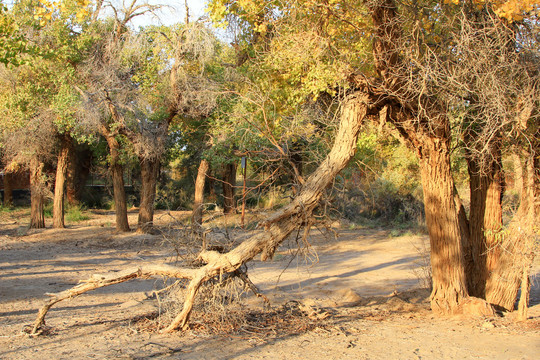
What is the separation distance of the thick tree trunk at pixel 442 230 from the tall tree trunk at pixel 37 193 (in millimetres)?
14850

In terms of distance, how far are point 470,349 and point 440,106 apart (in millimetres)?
3641

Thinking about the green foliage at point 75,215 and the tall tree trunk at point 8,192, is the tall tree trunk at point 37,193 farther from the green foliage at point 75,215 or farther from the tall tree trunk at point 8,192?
the tall tree trunk at point 8,192

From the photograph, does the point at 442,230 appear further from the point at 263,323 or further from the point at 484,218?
the point at 263,323

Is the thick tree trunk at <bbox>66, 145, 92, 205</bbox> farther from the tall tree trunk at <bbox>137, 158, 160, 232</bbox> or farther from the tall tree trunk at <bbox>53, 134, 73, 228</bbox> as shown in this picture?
the tall tree trunk at <bbox>137, 158, 160, 232</bbox>

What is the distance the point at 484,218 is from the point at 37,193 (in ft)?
51.0

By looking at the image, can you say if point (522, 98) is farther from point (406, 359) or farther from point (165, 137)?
point (165, 137)

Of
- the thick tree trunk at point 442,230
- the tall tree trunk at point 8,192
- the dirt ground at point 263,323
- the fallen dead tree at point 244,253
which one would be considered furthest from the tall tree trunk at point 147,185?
the thick tree trunk at point 442,230

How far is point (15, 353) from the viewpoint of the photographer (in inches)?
Result: 209

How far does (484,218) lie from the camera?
8.46 m

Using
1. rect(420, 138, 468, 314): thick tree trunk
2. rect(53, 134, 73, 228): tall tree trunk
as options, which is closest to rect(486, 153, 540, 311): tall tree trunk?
rect(420, 138, 468, 314): thick tree trunk

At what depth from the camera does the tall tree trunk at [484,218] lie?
8.23 m

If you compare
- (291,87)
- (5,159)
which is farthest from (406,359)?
(5,159)

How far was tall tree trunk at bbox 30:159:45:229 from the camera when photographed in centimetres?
1816

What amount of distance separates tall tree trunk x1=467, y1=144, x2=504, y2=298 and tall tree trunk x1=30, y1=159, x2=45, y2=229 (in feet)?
50.0
